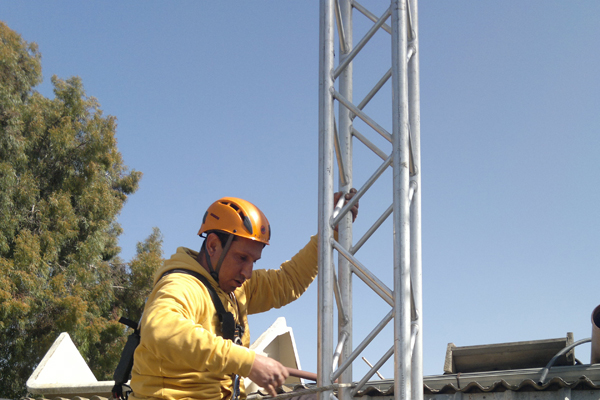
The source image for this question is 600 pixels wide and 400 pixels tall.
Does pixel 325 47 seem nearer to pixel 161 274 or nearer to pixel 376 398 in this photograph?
pixel 161 274

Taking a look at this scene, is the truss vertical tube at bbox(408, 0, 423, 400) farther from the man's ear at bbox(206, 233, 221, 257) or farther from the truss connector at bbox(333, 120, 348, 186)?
the man's ear at bbox(206, 233, 221, 257)

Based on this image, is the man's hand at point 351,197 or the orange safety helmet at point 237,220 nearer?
the orange safety helmet at point 237,220

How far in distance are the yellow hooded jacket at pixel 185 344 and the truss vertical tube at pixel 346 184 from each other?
27.7 inches

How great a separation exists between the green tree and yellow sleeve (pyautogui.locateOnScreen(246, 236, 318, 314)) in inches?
562

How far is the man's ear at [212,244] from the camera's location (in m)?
4.30

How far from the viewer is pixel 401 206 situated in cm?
391

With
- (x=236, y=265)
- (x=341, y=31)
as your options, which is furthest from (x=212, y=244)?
(x=341, y=31)

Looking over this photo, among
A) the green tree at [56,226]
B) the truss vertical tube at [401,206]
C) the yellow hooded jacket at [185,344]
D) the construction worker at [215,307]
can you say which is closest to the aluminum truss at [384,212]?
the truss vertical tube at [401,206]

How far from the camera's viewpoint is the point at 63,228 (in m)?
19.8

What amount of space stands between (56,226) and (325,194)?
1752 cm

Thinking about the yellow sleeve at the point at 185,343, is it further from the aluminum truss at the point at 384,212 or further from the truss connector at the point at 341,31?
the truss connector at the point at 341,31

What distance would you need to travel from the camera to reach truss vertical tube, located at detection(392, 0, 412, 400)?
372cm

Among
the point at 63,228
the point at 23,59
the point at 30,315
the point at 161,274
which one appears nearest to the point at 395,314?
the point at 161,274

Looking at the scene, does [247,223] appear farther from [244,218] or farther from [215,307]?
[215,307]
